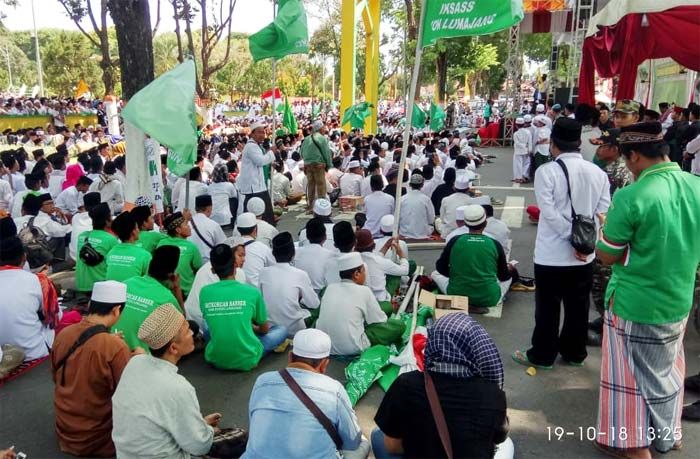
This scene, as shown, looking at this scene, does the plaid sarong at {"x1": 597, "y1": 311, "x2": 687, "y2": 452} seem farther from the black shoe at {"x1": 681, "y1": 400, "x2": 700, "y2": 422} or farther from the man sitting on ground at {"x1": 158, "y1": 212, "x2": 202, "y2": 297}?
the man sitting on ground at {"x1": 158, "y1": 212, "x2": 202, "y2": 297}

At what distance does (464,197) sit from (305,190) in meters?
5.34

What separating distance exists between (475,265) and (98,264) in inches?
154

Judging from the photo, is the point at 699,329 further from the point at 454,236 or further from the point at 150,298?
the point at 150,298

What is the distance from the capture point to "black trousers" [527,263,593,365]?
4176 mm

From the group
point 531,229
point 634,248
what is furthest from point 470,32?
point 531,229

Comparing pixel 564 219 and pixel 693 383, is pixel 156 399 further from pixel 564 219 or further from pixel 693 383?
pixel 693 383

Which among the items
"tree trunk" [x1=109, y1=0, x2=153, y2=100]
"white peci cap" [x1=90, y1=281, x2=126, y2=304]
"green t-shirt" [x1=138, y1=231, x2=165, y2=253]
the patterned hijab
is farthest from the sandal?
"tree trunk" [x1=109, y1=0, x2=153, y2=100]

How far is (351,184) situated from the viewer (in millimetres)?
11477

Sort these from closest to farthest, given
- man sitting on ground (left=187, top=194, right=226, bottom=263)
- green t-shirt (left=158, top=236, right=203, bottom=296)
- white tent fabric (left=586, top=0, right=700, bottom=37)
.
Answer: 1. green t-shirt (left=158, top=236, right=203, bottom=296)
2. white tent fabric (left=586, top=0, right=700, bottom=37)
3. man sitting on ground (left=187, top=194, right=226, bottom=263)

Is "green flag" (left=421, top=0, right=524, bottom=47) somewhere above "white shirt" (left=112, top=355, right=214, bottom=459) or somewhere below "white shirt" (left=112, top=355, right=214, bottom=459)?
above

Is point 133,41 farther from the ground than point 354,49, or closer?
closer

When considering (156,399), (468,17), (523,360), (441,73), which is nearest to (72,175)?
(468,17)

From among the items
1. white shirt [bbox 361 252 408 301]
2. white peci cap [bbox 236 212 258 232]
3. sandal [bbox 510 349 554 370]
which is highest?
white peci cap [bbox 236 212 258 232]

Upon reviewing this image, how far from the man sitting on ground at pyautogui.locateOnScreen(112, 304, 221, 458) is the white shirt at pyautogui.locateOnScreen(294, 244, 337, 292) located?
9.62 feet
